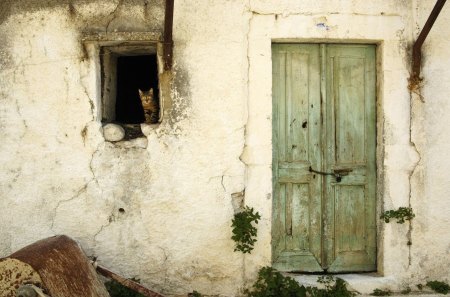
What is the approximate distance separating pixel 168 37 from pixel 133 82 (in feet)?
4.24

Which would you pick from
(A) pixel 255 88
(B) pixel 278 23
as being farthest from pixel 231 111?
(B) pixel 278 23

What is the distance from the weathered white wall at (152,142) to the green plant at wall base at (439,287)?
1.73 metres

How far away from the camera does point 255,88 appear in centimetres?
427

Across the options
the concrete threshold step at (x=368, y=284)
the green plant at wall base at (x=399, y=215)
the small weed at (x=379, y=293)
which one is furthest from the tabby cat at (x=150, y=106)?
→ the small weed at (x=379, y=293)

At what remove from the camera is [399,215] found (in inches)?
169

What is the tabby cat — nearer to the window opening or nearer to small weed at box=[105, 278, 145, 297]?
the window opening

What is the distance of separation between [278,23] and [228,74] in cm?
68

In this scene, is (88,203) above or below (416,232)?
above

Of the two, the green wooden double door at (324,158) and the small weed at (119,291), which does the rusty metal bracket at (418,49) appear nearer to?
the green wooden double door at (324,158)

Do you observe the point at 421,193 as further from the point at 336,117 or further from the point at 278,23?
the point at 278,23

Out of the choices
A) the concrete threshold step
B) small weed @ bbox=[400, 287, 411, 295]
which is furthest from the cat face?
small weed @ bbox=[400, 287, 411, 295]

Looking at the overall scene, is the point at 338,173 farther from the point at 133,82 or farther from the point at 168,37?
the point at 133,82

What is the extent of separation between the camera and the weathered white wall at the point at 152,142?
4.27m

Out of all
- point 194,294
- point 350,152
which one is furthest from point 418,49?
point 194,294
